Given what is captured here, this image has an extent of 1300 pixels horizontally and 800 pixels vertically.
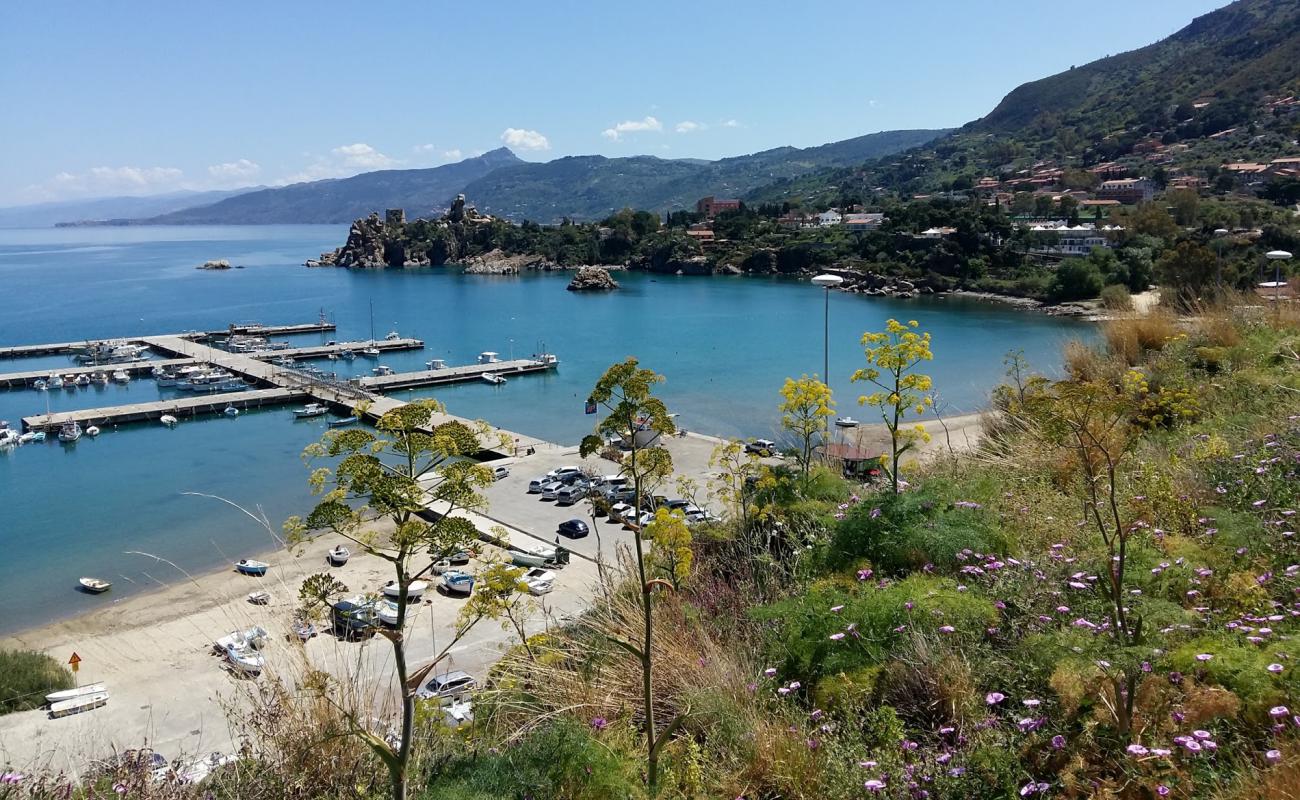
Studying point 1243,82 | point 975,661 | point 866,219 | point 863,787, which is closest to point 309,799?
point 863,787

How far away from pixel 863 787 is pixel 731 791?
41 centimetres

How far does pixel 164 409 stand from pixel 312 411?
16.8 feet

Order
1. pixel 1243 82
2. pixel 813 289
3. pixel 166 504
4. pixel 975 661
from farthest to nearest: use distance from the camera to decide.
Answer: pixel 1243 82 < pixel 813 289 < pixel 166 504 < pixel 975 661

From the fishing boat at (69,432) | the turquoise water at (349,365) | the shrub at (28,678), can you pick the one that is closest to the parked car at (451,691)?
the turquoise water at (349,365)

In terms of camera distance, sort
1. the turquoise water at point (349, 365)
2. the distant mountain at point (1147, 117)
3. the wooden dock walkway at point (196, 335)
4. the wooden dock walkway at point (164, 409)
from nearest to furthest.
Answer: the turquoise water at point (349, 365), the wooden dock walkway at point (164, 409), the wooden dock walkway at point (196, 335), the distant mountain at point (1147, 117)

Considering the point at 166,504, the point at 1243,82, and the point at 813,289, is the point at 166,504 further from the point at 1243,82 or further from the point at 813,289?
the point at 1243,82

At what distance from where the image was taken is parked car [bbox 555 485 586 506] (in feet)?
56.2

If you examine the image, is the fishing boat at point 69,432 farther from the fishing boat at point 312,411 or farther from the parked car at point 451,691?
the parked car at point 451,691

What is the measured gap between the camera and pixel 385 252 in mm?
92062

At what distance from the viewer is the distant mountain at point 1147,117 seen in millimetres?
80375

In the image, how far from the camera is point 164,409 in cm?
2847

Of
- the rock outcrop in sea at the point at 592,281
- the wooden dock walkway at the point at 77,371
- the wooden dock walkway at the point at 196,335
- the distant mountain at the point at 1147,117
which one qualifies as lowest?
the wooden dock walkway at the point at 77,371

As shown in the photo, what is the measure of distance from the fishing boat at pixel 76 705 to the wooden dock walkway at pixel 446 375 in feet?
72.1

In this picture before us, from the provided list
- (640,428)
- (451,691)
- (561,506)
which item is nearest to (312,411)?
(561,506)
